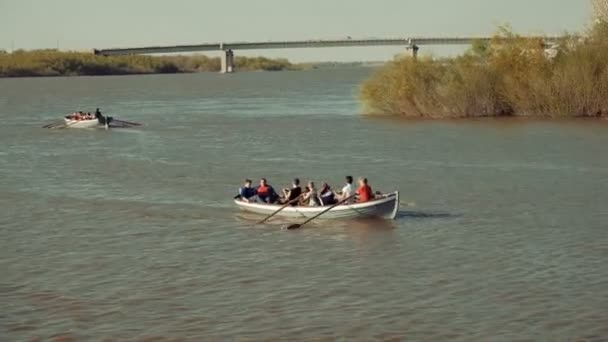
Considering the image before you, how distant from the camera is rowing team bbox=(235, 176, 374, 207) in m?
29.2

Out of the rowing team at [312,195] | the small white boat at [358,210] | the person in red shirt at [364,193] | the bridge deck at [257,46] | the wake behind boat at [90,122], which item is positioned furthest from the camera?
the bridge deck at [257,46]

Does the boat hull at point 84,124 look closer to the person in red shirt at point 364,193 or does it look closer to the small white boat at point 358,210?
the small white boat at point 358,210

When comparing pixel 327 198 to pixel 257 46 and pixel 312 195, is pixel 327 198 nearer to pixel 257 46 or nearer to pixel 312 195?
pixel 312 195

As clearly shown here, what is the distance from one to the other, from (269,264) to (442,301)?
16.6ft

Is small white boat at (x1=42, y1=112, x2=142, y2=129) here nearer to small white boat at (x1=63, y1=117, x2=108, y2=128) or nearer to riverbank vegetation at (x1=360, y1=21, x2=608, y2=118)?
small white boat at (x1=63, y1=117, x2=108, y2=128)

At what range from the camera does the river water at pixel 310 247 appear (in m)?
19.6

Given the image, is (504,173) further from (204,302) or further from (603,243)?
(204,302)

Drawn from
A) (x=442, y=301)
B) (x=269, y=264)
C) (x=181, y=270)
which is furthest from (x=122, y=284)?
(x=442, y=301)

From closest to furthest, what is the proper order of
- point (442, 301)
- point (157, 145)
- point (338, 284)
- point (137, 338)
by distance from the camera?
1. point (137, 338)
2. point (442, 301)
3. point (338, 284)
4. point (157, 145)

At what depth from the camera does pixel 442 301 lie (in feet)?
68.2

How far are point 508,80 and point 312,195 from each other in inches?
1378

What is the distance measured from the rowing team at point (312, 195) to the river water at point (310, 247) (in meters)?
0.67

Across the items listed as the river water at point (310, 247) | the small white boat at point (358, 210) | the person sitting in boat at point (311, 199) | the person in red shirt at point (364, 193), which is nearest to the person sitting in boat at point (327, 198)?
the person sitting in boat at point (311, 199)

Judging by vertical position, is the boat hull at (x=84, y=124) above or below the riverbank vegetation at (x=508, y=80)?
below
